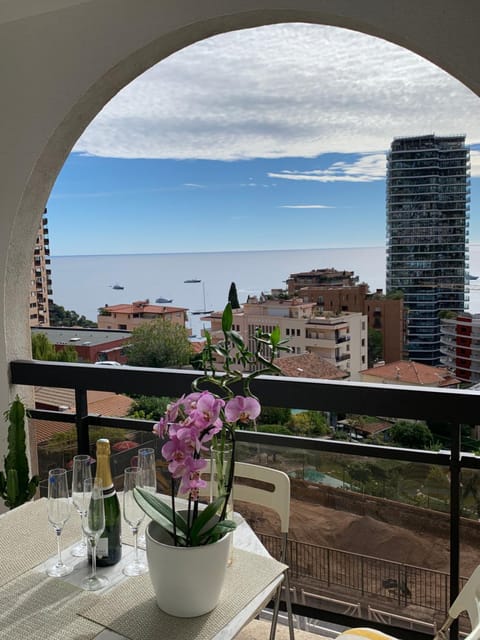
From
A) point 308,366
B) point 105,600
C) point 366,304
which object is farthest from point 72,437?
point 366,304

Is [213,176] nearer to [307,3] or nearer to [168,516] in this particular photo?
[307,3]

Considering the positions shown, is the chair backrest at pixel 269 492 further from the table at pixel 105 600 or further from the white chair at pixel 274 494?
the table at pixel 105 600

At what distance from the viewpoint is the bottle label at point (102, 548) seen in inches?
59.5

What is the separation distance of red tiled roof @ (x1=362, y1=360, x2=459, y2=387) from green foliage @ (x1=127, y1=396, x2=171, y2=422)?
3.94 feet

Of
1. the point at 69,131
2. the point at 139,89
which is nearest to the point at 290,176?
the point at 139,89

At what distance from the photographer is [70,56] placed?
300cm

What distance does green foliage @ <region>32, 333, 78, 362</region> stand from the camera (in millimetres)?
3752

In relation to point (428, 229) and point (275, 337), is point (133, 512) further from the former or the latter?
point (428, 229)

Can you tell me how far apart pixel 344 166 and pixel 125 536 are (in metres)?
10.4

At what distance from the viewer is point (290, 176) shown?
11695mm

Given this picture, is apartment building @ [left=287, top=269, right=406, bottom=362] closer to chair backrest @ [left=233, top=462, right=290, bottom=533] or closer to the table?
chair backrest @ [left=233, top=462, right=290, bottom=533]

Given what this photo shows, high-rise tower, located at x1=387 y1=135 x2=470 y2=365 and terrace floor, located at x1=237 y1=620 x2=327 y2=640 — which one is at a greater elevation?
high-rise tower, located at x1=387 y1=135 x2=470 y2=365

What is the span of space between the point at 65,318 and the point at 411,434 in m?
4.12

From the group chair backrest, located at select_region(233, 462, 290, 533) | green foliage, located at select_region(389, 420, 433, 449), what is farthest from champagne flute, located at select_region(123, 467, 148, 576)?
green foliage, located at select_region(389, 420, 433, 449)
